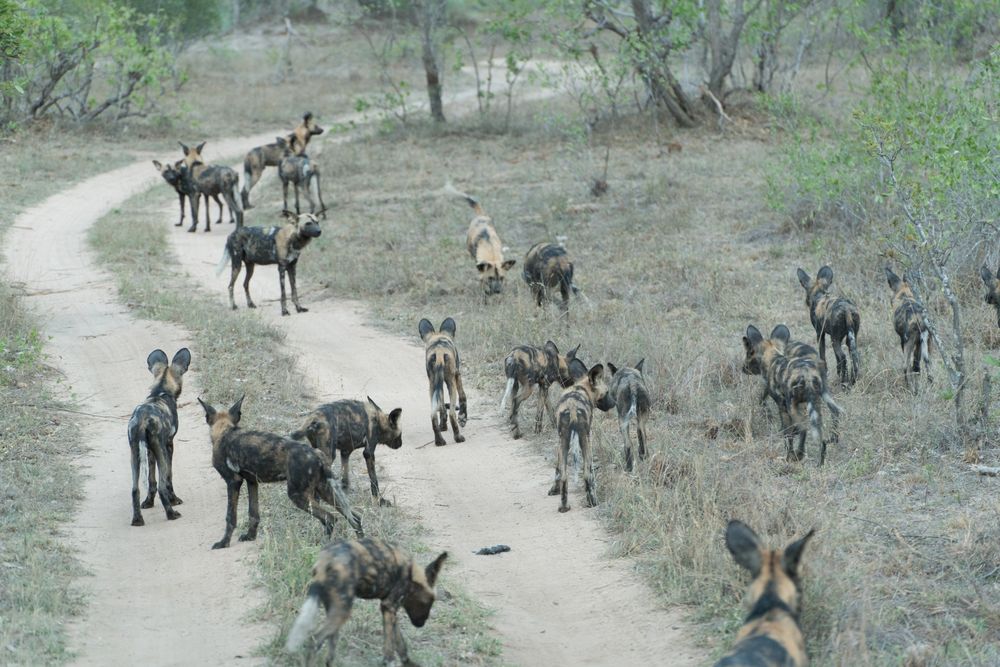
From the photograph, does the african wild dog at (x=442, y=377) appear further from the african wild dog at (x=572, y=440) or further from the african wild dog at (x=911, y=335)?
the african wild dog at (x=911, y=335)

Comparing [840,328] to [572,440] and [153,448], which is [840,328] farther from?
[153,448]

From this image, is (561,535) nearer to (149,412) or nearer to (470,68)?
(149,412)

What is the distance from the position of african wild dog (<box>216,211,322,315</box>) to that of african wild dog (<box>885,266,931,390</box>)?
17.8ft

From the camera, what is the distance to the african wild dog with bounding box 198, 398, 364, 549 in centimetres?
582

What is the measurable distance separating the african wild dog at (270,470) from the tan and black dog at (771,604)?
2.51 m

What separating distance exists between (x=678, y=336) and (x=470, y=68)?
24.9 m

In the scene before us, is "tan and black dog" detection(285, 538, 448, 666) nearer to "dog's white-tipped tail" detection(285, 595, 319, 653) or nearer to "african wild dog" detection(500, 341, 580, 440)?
"dog's white-tipped tail" detection(285, 595, 319, 653)

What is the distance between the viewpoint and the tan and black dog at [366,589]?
4.46 m

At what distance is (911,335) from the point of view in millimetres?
8461

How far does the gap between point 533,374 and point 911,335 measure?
8.88 ft

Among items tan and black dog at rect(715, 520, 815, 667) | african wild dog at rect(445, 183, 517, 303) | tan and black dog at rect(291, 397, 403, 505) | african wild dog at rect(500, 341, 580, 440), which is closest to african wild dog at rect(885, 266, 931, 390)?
african wild dog at rect(500, 341, 580, 440)

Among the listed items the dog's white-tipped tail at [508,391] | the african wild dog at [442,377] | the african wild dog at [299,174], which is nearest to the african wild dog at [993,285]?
the dog's white-tipped tail at [508,391]

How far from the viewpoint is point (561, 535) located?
20.7 ft

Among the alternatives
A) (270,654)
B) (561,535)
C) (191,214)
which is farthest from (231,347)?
(191,214)
